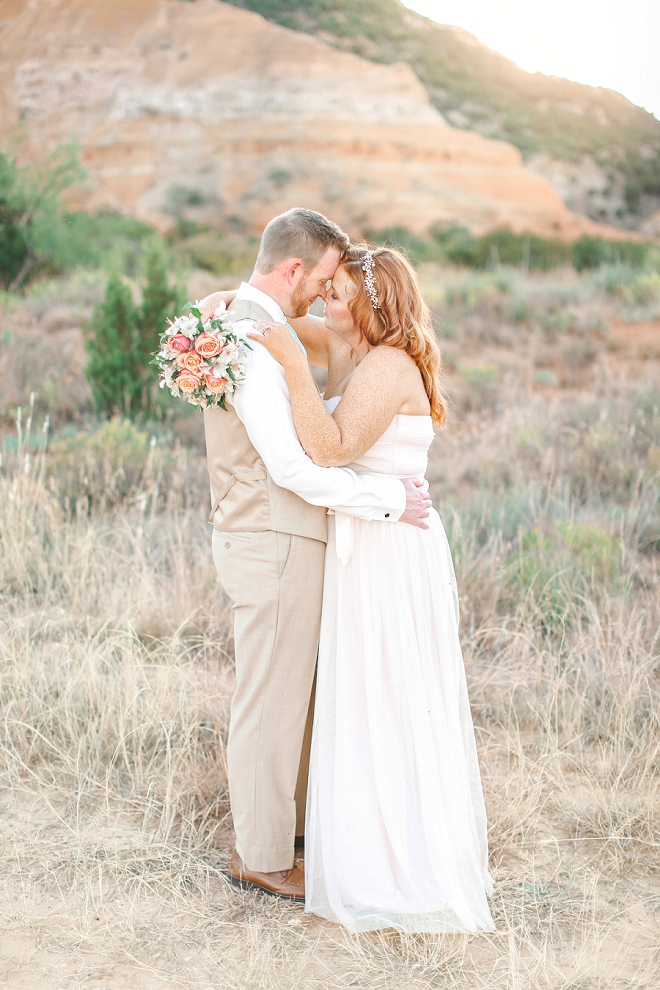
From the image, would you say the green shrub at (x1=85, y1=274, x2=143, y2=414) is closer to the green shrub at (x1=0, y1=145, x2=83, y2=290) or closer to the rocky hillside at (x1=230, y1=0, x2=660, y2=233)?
the green shrub at (x1=0, y1=145, x2=83, y2=290)

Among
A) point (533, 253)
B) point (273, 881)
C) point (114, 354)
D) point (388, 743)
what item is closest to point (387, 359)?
point (388, 743)

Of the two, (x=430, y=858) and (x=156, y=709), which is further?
(x=156, y=709)

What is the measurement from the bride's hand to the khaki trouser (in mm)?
580

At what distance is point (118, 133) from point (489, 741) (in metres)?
27.9

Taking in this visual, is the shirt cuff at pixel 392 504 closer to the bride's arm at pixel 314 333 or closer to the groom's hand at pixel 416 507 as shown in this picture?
the groom's hand at pixel 416 507

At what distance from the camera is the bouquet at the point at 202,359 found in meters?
2.60

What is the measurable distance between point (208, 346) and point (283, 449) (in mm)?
397

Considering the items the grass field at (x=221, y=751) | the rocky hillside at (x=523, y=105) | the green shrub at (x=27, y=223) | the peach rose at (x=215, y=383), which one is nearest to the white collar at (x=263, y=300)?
the peach rose at (x=215, y=383)

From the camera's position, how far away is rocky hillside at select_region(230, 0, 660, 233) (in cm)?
3169

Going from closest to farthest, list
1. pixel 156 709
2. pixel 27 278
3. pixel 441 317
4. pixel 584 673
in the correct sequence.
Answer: pixel 156 709, pixel 584 673, pixel 441 317, pixel 27 278

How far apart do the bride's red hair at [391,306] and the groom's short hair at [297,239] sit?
0.37ft

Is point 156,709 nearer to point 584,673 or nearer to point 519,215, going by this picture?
point 584,673

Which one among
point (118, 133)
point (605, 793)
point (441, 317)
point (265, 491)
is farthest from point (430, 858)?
point (118, 133)

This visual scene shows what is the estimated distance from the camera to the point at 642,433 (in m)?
7.93
